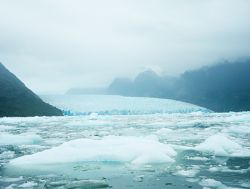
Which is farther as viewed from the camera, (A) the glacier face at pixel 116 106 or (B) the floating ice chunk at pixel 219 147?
(A) the glacier face at pixel 116 106

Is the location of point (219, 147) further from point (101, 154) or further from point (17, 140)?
point (17, 140)

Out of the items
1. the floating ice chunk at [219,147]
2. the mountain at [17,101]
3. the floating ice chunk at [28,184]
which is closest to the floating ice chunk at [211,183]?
the floating ice chunk at [28,184]

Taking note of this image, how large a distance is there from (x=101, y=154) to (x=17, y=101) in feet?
284

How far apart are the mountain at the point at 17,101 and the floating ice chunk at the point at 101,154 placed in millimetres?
76714

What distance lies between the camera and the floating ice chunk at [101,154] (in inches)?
445

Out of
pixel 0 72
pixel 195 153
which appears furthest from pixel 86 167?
pixel 0 72

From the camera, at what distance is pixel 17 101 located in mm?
93438

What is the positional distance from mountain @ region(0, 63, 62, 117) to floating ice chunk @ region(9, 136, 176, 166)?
76714mm

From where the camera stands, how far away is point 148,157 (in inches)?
445

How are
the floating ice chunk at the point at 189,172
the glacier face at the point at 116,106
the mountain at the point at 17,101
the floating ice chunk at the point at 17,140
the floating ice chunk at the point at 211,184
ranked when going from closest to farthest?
the floating ice chunk at the point at 211,184
the floating ice chunk at the point at 189,172
the floating ice chunk at the point at 17,140
the mountain at the point at 17,101
the glacier face at the point at 116,106

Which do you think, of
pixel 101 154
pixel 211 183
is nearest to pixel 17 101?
pixel 101 154

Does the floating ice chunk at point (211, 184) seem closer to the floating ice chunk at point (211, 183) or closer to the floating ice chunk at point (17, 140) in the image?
the floating ice chunk at point (211, 183)

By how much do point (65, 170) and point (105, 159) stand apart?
1888 mm

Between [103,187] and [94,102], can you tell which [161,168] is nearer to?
[103,187]
